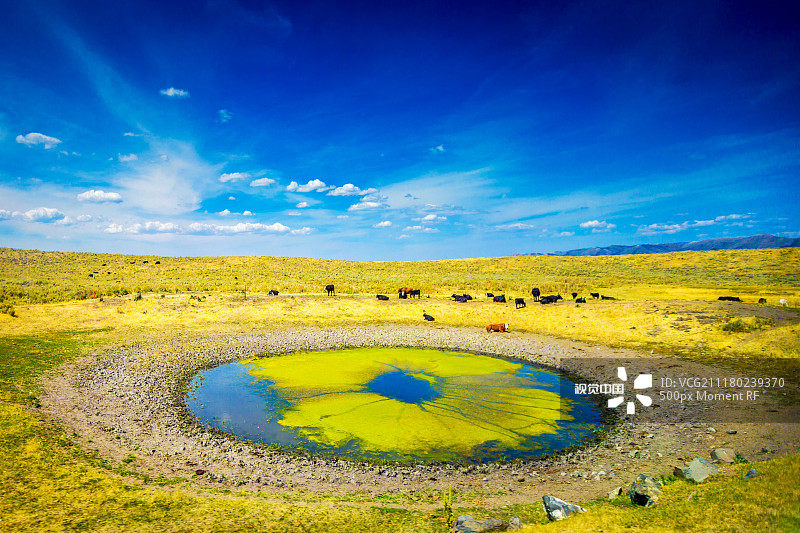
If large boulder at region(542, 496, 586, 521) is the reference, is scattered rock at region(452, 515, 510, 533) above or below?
below

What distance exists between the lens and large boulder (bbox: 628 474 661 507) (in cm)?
587

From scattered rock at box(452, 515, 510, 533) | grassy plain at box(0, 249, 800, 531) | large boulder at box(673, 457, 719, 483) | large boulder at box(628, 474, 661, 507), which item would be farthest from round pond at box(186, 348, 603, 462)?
scattered rock at box(452, 515, 510, 533)

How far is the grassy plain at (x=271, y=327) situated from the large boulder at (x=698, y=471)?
18.9 inches

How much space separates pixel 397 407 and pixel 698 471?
912 centimetres

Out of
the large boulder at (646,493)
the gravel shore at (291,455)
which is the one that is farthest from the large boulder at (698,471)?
the gravel shore at (291,455)

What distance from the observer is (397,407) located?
13922mm

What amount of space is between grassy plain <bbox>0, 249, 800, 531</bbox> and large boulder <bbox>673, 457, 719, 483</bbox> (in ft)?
1.58

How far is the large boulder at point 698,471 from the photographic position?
6.64 meters

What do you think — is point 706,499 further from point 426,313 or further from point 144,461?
point 426,313

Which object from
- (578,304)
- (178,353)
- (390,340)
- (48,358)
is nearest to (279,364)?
(178,353)

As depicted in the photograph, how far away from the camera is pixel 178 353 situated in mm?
19828

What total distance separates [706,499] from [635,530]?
1309mm

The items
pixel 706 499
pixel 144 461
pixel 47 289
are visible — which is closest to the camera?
pixel 706 499

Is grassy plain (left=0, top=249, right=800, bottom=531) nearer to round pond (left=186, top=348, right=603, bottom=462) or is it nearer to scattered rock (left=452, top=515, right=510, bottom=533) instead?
scattered rock (left=452, top=515, right=510, bottom=533)
